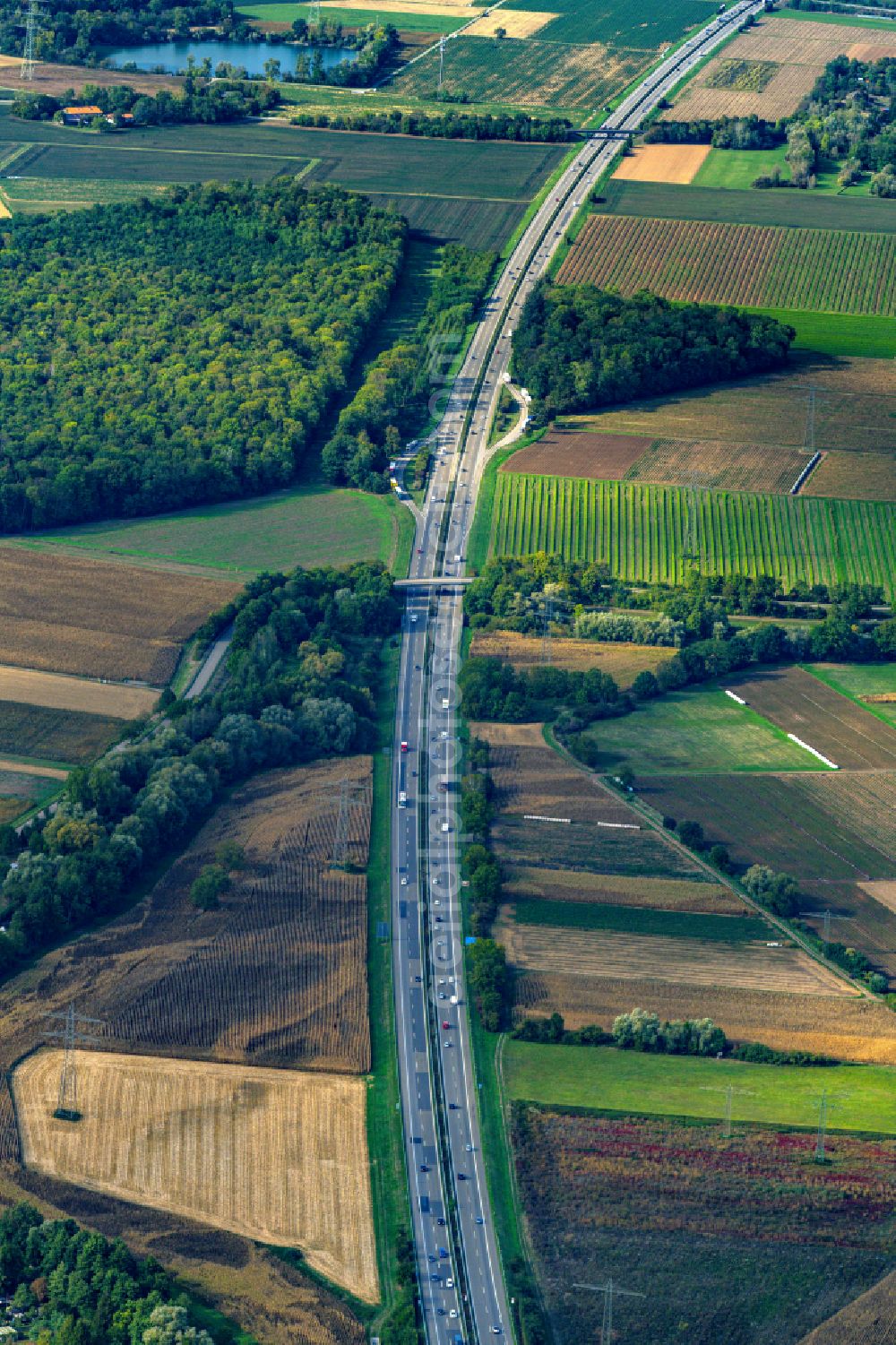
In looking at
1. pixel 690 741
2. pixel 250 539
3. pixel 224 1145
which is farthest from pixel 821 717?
pixel 224 1145

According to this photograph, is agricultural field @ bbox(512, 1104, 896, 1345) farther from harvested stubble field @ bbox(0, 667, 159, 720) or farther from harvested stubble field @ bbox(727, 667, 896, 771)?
harvested stubble field @ bbox(0, 667, 159, 720)

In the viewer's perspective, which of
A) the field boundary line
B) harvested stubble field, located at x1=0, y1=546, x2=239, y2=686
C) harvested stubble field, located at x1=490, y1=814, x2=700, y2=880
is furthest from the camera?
harvested stubble field, located at x1=0, y1=546, x2=239, y2=686

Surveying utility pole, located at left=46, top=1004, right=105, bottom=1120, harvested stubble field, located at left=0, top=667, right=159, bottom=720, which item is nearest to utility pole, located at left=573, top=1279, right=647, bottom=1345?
utility pole, located at left=46, top=1004, right=105, bottom=1120

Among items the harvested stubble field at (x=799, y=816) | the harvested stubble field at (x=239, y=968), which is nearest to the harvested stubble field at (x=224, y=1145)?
the harvested stubble field at (x=239, y=968)

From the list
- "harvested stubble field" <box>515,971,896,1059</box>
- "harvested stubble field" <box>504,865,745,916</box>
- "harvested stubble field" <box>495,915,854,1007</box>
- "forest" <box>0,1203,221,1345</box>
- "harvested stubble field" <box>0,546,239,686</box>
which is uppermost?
"harvested stubble field" <box>0,546,239,686</box>

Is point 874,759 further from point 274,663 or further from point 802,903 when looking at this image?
point 274,663

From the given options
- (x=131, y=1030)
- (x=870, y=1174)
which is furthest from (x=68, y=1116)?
(x=870, y=1174)

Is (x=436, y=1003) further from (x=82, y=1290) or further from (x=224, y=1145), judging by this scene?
(x=82, y=1290)
